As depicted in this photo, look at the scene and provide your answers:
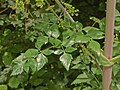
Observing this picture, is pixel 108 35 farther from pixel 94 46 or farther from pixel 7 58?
pixel 7 58

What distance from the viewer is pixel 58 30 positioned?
121 cm

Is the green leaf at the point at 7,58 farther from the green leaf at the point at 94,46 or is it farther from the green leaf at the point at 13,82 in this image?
the green leaf at the point at 94,46

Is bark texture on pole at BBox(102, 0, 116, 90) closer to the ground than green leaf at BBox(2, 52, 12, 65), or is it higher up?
higher up

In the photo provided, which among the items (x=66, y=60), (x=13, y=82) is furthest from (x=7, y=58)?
(x=66, y=60)

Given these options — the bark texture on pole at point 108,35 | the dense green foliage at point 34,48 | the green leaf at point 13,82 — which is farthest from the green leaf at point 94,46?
the green leaf at point 13,82

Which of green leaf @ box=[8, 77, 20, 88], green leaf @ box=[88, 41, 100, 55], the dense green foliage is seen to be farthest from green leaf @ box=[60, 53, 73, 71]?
green leaf @ box=[8, 77, 20, 88]

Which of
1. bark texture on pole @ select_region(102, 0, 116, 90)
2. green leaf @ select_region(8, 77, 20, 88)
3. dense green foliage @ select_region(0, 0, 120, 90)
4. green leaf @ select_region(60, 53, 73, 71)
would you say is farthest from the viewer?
green leaf @ select_region(8, 77, 20, 88)

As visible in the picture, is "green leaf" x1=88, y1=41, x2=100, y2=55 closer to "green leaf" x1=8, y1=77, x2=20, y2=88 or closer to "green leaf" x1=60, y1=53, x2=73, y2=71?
"green leaf" x1=60, y1=53, x2=73, y2=71

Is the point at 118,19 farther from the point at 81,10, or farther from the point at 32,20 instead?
the point at 81,10

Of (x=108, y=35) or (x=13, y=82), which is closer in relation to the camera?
(x=108, y=35)

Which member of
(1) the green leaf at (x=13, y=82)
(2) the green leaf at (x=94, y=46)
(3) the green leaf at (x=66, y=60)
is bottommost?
(1) the green leaf at (x=13, y=82)

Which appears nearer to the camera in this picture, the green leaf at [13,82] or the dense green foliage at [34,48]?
the dense green foliage at [34,48]

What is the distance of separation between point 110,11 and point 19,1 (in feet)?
1.08

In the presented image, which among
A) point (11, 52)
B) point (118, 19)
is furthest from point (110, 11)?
point (11, 52)
